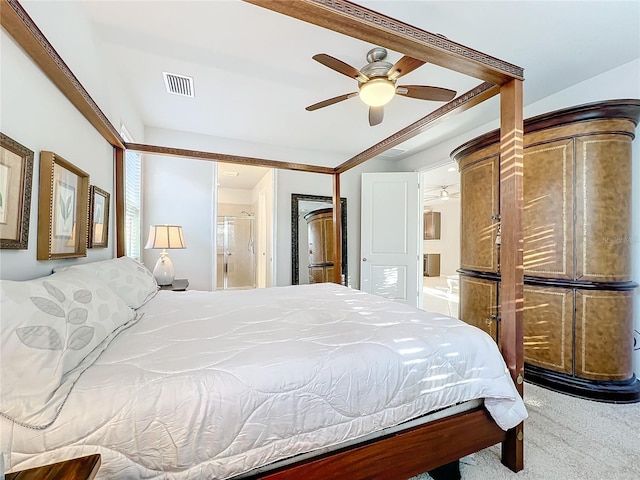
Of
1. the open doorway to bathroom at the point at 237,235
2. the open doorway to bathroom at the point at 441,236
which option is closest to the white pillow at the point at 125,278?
the open doorway to bathroom at the point at 237,235

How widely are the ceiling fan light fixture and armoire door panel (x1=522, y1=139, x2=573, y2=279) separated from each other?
1314 millimetres

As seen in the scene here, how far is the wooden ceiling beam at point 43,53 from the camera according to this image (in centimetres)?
105

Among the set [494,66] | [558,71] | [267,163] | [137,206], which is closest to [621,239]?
[558,71]

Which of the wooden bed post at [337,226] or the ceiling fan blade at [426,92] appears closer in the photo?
the ceiling fan blade at [426,92]

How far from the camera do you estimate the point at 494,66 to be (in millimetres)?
1267

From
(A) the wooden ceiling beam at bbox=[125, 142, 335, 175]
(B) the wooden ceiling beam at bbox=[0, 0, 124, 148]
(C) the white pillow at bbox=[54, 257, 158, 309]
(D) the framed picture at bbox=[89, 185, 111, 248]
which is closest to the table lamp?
(D) the framed picture at bbox=[89, 185, 111, 248]

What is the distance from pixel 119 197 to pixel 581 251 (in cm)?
365

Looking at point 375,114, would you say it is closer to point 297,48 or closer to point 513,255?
point 297,48

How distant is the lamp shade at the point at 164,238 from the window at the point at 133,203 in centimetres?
25

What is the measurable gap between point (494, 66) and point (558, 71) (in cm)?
182

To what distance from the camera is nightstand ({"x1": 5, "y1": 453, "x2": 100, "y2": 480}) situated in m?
0.60

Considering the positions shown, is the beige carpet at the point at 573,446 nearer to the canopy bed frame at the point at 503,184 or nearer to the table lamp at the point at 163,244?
the canopy bed frame at the point at 503,184

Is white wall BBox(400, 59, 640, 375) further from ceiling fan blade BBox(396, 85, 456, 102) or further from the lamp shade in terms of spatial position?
the lamp shade

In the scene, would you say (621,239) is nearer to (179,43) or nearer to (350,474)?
(350,474)
